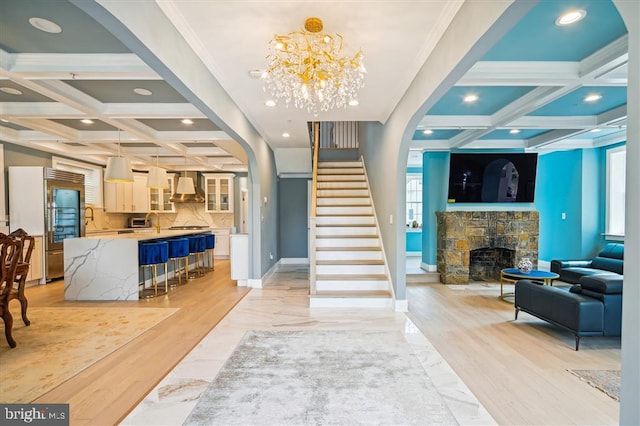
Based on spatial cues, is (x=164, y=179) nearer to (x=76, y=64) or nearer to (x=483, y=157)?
(x=76, y=64)

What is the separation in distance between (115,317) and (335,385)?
322cm

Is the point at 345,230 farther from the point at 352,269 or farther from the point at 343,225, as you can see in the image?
the point at 352,269

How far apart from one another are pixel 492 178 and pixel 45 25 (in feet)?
23.3

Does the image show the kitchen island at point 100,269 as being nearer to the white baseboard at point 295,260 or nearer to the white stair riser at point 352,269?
the white stair riser at point 352,269

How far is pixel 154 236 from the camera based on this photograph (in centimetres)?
559

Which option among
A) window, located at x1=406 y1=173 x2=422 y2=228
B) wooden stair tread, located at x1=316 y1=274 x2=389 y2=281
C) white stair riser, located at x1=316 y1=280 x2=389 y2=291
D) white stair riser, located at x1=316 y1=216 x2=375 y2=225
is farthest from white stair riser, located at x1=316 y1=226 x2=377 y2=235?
window, located at x1=406 y1=173 x2=422 y2=228

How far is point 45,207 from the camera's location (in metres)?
6.16

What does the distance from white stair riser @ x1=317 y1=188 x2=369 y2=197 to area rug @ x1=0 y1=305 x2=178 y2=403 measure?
3.72 metres

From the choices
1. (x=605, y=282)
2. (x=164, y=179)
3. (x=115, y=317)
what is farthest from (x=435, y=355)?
(x=164, y=179)

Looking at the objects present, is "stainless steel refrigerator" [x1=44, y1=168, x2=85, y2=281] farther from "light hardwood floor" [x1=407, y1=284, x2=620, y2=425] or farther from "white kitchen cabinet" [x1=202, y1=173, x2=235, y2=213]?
"light hardwood floor" [x1=407, y1=284, x2=620, y2=425]

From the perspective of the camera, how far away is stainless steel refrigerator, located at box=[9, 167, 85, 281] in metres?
6.03

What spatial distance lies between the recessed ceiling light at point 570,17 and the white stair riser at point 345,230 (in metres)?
3.97

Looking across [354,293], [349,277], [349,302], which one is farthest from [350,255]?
[349,302]

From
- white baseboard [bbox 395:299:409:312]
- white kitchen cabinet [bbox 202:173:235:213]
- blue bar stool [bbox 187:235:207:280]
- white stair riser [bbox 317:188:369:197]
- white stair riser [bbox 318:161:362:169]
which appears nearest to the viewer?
white baseboard [bbox 395:299:409:312]
